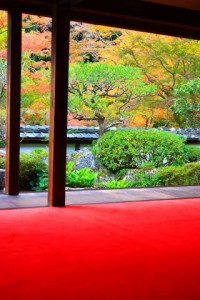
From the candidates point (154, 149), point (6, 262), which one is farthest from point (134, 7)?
point (6, 262)

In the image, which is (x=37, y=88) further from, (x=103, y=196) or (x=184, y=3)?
(x=184, y=3)

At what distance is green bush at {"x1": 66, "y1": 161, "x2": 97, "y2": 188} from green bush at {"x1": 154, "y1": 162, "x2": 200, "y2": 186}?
54.7 inches

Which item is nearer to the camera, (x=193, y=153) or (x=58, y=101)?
(x=58, y=101)

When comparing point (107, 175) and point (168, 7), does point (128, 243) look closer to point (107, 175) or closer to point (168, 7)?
point (168, 7)

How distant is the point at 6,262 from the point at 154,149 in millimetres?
6069

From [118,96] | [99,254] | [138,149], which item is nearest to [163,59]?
[118,96]

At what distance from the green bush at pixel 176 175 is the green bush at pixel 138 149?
0.95 ft

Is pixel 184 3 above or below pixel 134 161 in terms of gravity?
above

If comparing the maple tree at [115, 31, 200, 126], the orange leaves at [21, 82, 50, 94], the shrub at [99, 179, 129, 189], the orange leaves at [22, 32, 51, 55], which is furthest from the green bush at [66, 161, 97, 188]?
the maple tree at [115, 31, 200, 126]

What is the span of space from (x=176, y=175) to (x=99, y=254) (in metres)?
5.48

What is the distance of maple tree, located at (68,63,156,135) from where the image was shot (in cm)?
841

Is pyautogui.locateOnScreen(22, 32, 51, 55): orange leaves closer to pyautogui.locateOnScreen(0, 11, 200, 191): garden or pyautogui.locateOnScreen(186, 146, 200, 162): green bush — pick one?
pyautogui.locateOnScreen(0, 11, 200, 191): garden

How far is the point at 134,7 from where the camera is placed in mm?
6246

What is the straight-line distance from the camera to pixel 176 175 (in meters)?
8.88
